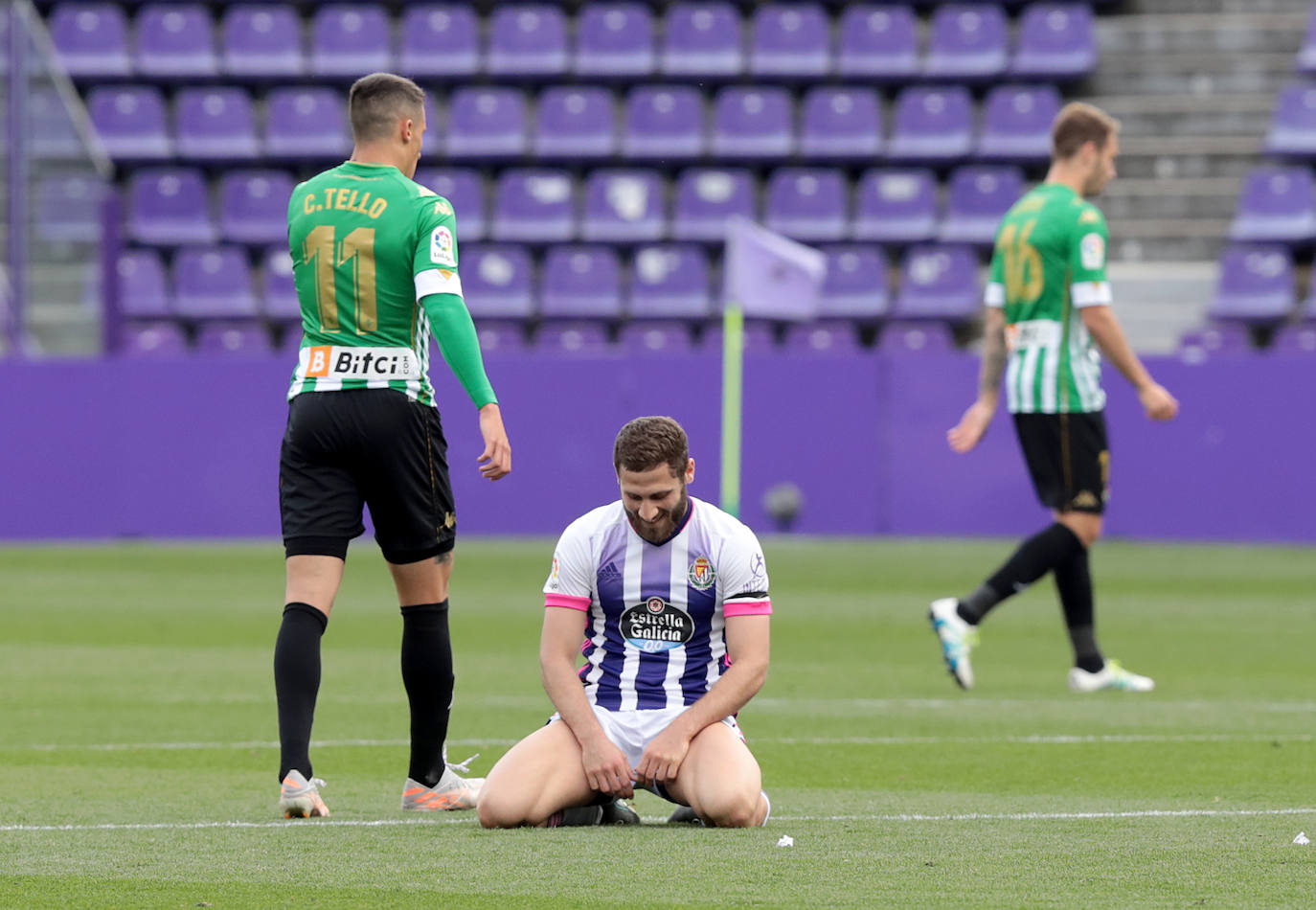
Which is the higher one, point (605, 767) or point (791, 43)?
point (791, 43)

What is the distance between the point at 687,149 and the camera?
23453 mm

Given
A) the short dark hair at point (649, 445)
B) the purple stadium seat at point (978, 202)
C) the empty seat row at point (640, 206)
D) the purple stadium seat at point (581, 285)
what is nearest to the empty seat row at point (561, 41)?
the empty seat row at point (640, 206)

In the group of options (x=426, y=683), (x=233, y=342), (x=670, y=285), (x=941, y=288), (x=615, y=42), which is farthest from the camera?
(x=615, y=42)

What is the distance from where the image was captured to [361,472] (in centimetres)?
530

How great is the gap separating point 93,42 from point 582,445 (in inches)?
350

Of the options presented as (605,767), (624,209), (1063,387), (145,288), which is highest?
(624,209)

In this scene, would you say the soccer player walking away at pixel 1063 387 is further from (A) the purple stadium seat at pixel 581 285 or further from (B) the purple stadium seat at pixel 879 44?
Result: (B) the purple stadium seat at pixel 879 44

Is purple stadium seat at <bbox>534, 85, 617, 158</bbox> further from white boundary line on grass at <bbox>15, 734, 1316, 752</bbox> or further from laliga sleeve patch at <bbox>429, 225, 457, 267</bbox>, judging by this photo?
laliga sleeve patch at <bbox>429, 225, 457, 267</bbox>

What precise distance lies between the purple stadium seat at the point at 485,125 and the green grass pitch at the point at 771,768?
36.8 feet

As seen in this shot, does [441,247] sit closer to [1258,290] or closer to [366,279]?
[366,279]

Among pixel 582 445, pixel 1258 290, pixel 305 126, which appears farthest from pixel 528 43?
pixel 1258 290

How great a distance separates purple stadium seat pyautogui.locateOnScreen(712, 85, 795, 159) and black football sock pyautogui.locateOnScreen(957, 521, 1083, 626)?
15.5 metres

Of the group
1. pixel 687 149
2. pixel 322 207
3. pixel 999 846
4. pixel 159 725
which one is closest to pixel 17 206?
pixel 687 149

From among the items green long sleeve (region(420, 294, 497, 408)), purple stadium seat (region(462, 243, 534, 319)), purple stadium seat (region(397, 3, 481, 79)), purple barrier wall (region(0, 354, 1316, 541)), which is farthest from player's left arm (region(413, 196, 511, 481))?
purple stadium seat (region(397, 3, 481, 79))
